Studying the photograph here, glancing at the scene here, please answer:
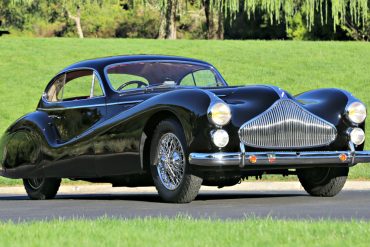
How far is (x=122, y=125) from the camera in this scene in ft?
35.6

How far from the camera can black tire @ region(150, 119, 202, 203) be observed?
9.95 metres

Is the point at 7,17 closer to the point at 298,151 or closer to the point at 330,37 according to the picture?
the point at 330,37

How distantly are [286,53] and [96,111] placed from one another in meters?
23.3

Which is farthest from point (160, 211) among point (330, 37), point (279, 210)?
point (330, 37)

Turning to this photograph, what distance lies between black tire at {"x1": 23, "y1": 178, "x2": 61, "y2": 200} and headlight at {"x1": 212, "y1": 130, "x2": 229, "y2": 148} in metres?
3.57

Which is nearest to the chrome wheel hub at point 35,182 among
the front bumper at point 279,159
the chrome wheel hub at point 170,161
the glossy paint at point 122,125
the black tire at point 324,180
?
the glossy paint at point 122,125

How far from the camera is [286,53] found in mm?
34219

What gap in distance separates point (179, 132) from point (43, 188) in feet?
10.9

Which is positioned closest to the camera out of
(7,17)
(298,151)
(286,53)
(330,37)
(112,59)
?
(298,151)

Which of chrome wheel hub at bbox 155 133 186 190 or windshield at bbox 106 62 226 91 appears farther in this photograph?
windshield at bbox 106 62 226 91

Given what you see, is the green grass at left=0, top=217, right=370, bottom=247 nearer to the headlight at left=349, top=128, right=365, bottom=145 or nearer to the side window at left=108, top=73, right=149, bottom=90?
the headlight at left=349, top=128, right=365, bottom=145

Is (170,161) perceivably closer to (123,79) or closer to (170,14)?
(123,79)

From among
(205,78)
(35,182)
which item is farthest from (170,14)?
(205,78)

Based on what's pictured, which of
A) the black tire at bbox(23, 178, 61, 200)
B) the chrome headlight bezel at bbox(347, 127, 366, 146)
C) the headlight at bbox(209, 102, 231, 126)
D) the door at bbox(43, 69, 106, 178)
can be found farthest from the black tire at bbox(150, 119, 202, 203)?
the black tire at bbox(23, 178, 61, 200)
